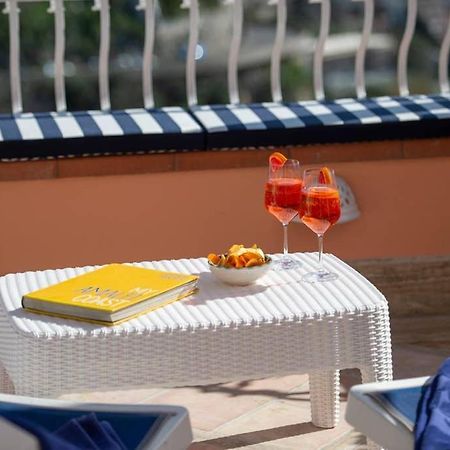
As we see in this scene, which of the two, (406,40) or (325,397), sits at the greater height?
(406,40)

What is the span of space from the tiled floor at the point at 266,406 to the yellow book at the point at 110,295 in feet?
2.00

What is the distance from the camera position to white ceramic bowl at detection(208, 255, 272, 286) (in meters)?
3.28

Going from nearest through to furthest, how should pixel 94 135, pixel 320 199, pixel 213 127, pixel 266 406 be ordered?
1. pixel 320 199
2. pixel 266 406
3. pixel 94 135
4. pixel 213 127

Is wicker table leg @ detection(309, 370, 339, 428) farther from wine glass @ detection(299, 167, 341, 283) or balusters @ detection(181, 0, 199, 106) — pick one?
balusters @ detection(181, 0, 199, 106)

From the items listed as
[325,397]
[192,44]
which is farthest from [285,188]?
[192,44]

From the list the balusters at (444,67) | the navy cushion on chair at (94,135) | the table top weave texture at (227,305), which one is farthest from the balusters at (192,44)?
the table top weave texture at (227,305)

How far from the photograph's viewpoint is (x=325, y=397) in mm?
3725

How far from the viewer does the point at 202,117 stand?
472 centimetres

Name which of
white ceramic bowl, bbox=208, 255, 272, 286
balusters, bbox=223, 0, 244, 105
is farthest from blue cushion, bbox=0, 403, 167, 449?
balusters, bbox=223, 0, 244, 105

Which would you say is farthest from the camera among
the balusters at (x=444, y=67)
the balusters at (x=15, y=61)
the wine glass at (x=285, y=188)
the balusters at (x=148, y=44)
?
the balusters at (x=444, y=67)

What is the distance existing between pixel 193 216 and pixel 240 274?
1328 mm

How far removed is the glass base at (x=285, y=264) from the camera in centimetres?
348

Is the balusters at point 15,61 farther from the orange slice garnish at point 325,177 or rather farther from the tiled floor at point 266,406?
the orange slice garnish at point 325,177

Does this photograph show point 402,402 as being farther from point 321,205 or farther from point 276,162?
point 276,162
